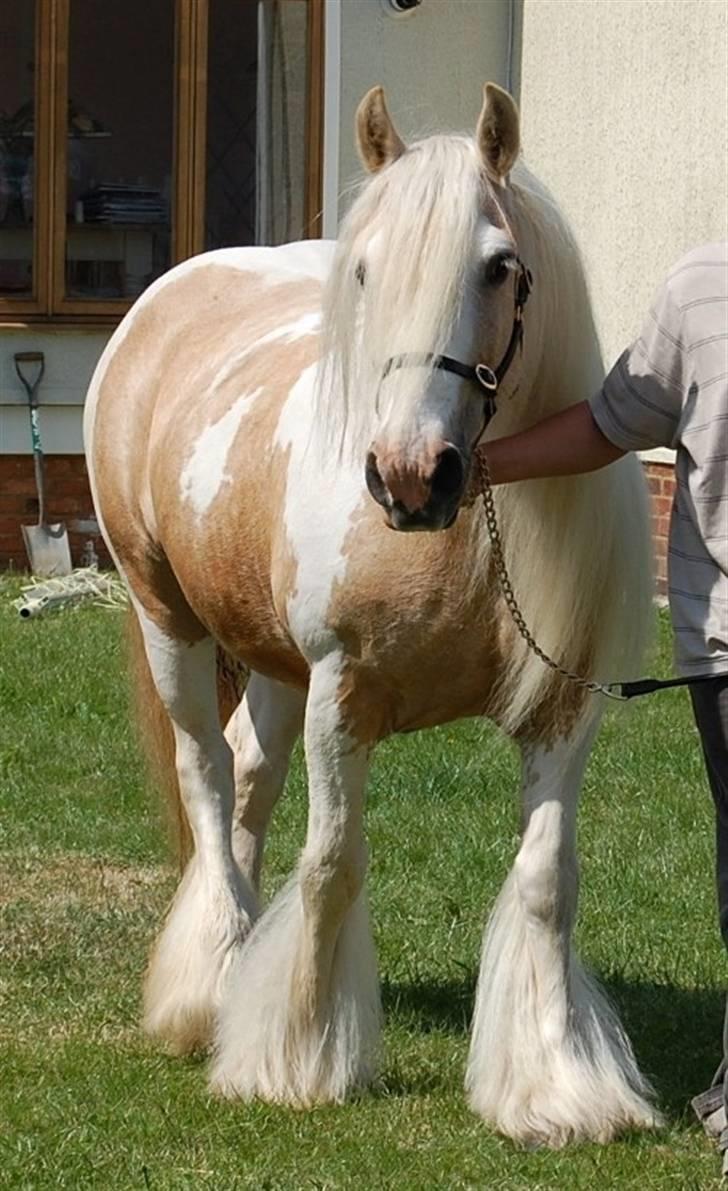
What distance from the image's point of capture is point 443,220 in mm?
3811

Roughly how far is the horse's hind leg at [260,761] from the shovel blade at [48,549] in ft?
22.7

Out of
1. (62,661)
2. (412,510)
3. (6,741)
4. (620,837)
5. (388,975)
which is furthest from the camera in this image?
(62,661)

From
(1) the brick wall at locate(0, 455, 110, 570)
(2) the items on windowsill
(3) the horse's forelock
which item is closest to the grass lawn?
(3) the horse's forelock

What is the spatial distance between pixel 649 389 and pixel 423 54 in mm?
9431

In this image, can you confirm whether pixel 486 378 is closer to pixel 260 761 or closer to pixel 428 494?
pixel 428 494

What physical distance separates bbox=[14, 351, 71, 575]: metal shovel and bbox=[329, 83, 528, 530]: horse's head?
8635 millimetres

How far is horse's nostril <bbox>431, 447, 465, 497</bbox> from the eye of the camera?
11.9ft

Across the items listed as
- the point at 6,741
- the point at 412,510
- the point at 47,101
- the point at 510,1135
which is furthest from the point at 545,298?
the point at 47,101

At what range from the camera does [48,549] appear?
12539 millimetres

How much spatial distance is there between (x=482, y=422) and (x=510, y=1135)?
147 cm

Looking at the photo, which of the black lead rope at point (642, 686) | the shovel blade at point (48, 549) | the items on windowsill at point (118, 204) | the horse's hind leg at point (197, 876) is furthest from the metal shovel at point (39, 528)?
the black lead rope at point (642, 686)

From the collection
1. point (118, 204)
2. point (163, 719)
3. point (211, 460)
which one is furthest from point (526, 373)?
point (118, 204)

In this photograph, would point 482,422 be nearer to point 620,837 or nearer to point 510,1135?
point 510,1135

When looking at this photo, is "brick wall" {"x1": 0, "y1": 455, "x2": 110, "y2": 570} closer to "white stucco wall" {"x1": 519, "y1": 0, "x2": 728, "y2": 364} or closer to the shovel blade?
the shovel blade
